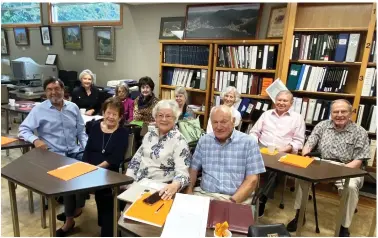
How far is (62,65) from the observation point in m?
5.84

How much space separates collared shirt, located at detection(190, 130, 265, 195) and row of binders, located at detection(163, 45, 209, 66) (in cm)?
221

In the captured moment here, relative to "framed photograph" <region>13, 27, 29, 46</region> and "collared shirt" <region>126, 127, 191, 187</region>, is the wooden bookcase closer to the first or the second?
"collared shirt" <region>126, 127, 191, 187</region>

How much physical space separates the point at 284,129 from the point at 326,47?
1.07m

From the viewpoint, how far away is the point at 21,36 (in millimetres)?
6297

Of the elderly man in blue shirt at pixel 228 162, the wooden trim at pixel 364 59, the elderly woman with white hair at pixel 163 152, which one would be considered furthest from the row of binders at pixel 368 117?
the elderly woman with white hair at pixel 163 152

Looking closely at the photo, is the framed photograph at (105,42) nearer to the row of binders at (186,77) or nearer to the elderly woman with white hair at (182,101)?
the row of binders at (186,77)

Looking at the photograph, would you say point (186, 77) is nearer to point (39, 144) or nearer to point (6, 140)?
point (39, 144)

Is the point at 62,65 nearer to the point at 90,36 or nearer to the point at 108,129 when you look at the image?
the point at 90,36

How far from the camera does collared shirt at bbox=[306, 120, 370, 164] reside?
240 cm

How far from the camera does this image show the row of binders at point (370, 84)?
279 cm

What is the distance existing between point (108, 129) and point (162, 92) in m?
2.14

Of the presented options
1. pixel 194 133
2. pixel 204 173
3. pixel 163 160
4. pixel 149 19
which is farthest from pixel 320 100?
pixel 149 19

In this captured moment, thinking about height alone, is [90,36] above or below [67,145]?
above

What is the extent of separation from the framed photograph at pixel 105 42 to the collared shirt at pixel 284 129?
3429mm
